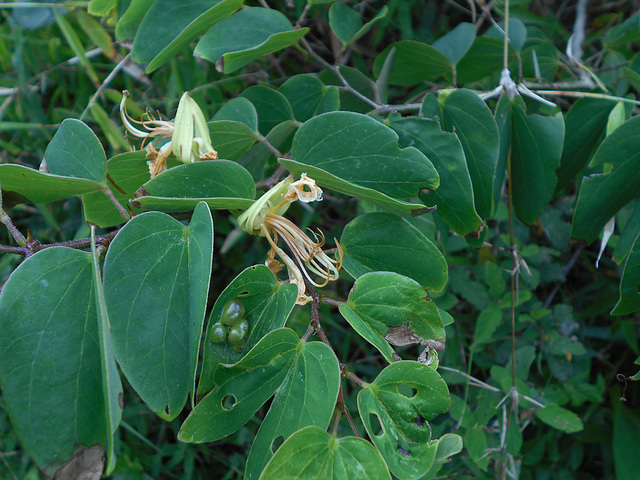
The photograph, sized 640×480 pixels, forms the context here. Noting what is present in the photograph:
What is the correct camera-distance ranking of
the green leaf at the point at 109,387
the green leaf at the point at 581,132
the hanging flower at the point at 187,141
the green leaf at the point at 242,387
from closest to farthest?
the green leaf at the point at 109,387, the green leaf at the point at 242,387, the hanging flower at the point at 187,141, the green leaf at the point at 581,132

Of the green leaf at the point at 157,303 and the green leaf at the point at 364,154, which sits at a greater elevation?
the green leaf at the point at 364,154

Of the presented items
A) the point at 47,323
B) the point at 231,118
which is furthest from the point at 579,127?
the point at 47,323

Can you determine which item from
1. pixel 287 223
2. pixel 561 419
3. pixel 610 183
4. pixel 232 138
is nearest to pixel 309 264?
pixel 287 223

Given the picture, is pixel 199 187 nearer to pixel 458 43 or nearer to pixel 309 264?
pixel 309 264

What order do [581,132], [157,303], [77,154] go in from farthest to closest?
[581,132] → [77,154] → [157,303]

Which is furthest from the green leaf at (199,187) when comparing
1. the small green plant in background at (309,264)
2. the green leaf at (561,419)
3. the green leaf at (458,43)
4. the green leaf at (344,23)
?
the green leaf at (561,419)

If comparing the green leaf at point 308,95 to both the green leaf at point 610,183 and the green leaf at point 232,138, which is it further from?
the green leaf at point 610,183
